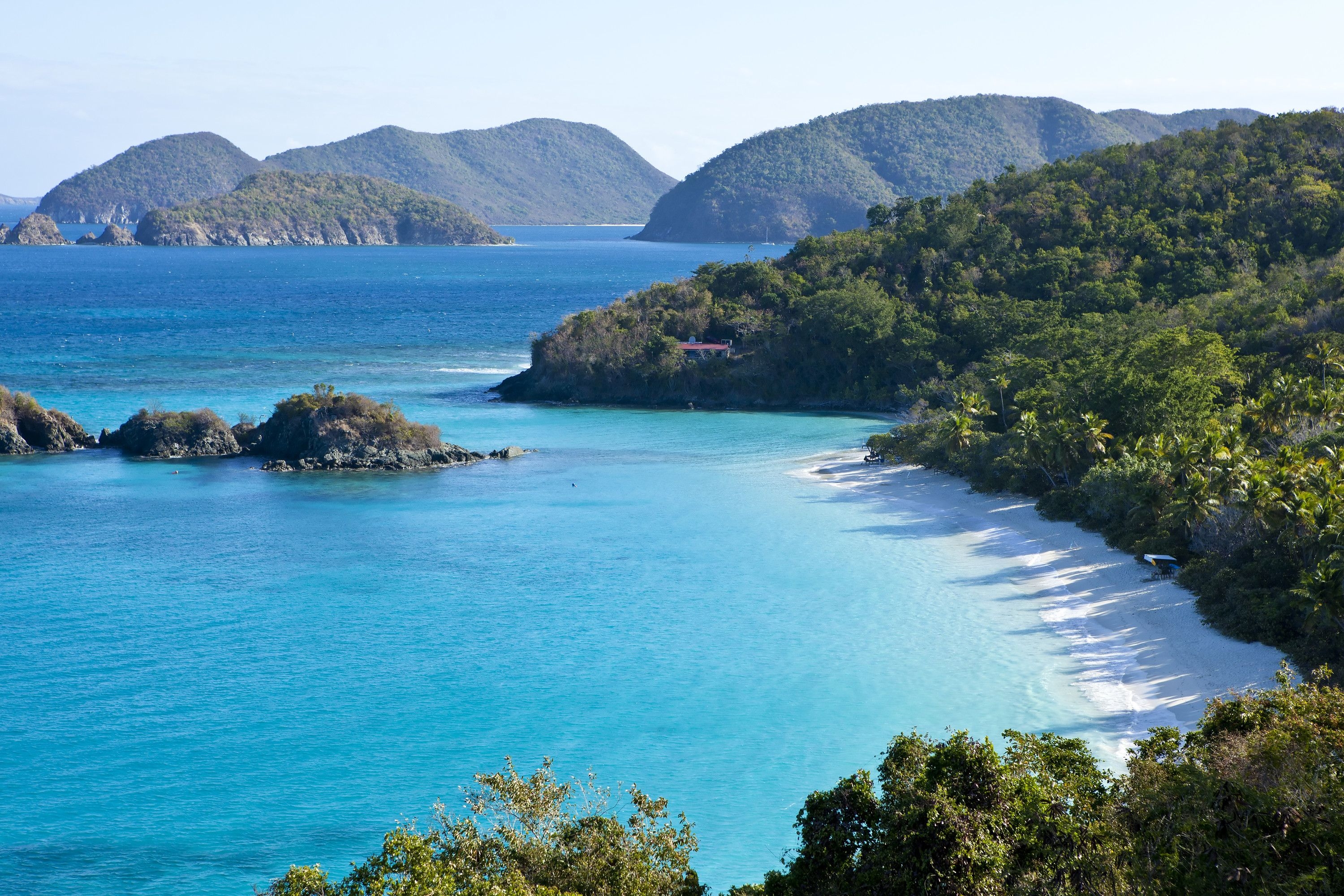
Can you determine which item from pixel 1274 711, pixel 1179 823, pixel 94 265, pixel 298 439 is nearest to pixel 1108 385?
pixel 1274 711

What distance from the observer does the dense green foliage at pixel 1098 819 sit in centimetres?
1187

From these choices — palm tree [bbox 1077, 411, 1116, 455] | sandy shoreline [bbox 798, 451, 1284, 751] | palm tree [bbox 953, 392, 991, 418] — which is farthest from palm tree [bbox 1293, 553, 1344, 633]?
palm tree [bbox 953, 392, 991, 418]

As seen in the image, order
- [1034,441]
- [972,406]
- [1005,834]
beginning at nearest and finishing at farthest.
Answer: [1005,834] < [1034,441] < [972,406]

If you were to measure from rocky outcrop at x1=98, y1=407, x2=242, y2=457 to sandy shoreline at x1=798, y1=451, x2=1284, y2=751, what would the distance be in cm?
3179

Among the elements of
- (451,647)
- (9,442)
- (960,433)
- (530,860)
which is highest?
(9,442)

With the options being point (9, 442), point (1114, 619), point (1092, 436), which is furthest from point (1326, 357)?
point (9, 442)

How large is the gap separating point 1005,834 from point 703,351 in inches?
2378

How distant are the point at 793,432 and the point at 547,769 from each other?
1835 inches

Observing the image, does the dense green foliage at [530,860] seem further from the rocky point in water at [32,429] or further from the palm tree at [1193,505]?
the rocky point in water at [32,429]

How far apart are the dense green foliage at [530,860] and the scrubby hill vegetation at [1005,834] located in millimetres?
25

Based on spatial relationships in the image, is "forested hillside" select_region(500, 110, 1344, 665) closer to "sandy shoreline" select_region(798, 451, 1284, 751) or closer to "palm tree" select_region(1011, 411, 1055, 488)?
"palm tree" select_region(1011, 411, 1055, 488)

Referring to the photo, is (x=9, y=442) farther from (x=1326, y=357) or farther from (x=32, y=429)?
(x=1326, y=357)

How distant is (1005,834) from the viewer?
13.4m

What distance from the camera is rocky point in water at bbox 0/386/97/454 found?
178ft
